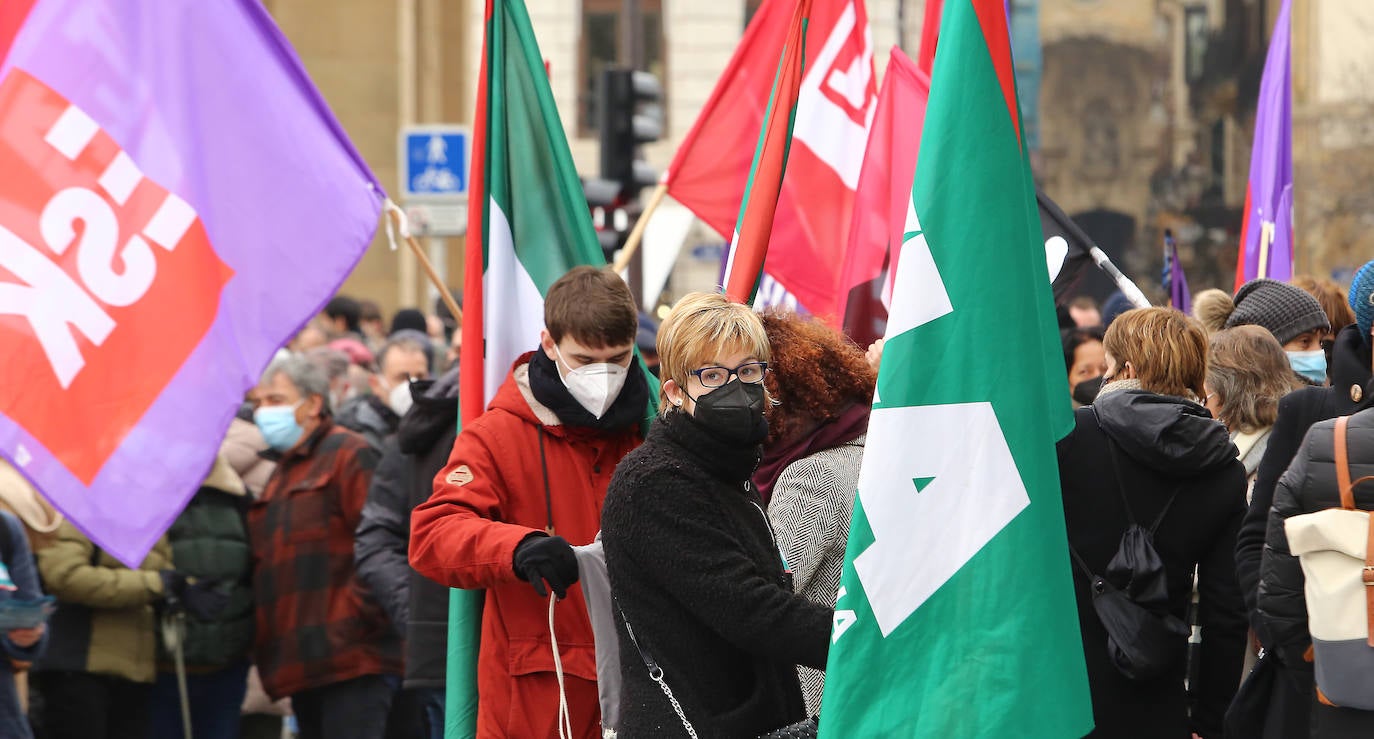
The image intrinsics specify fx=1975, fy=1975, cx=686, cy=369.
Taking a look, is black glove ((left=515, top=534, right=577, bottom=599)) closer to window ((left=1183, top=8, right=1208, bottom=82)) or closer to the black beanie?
the black beanie

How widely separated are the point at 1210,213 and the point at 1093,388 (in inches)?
1241

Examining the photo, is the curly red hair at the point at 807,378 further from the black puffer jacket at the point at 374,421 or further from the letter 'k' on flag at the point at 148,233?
the black puffer jacket at the point at 374,421

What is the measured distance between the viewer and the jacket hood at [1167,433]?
15.3 ft

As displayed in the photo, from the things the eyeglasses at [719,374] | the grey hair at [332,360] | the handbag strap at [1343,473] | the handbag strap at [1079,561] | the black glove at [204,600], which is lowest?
the black glove at [204,600]

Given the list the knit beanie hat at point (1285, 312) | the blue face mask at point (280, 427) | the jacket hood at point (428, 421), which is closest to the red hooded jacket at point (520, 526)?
the jacket hood at point (428, 421)

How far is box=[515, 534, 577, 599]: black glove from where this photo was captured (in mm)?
4613

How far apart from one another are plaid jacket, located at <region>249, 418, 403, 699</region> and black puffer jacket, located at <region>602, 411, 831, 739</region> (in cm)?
350

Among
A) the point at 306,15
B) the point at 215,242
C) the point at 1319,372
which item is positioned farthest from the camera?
the point at 306,15

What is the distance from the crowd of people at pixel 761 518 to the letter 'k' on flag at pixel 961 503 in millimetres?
206

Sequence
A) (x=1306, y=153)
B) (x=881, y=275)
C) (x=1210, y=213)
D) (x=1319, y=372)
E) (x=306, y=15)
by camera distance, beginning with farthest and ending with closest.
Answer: (x=1210, y=213) → (x=1306, y=153) → (x=306, y=15) → (x=881, y=275) → (x=1319, y=372)

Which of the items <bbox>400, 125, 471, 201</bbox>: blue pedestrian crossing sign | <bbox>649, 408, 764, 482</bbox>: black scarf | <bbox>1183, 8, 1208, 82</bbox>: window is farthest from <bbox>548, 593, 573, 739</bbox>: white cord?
<bbox>1183, 8, 1208, 82</bbox>: window

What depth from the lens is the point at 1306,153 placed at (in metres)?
30.6

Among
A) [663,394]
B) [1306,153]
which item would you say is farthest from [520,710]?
[1306,153]

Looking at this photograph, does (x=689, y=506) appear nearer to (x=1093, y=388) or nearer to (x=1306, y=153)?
→ (x=1093, y=388)
